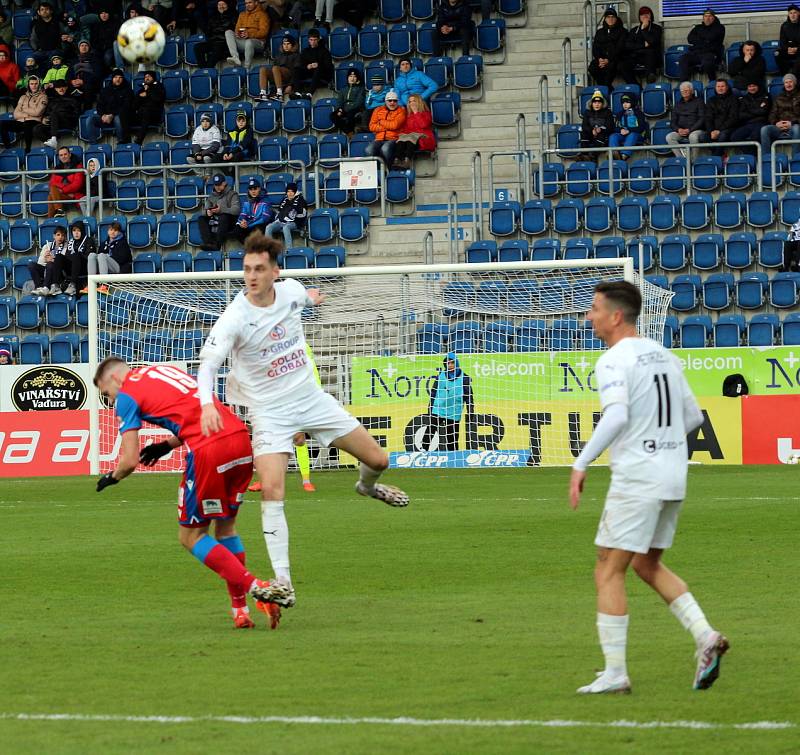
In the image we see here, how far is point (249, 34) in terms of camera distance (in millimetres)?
32344

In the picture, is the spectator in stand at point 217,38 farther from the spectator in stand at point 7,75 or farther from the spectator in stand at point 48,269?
the spectator in stand at point 48,269

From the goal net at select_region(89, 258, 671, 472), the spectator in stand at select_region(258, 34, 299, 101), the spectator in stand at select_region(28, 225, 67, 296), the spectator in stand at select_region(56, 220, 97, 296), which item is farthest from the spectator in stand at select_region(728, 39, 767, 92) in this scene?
A: the spectator in stand at select_region(28, 225, 67, 296)

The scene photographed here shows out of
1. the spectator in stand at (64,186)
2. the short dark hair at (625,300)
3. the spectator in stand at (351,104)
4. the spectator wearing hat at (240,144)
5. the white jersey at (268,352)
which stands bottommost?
the white jersey at (268,352)

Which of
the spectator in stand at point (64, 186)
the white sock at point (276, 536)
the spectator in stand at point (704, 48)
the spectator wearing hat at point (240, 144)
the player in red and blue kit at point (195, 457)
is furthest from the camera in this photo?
the spectator in stand at point (64, 186)

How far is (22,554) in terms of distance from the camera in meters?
13.0

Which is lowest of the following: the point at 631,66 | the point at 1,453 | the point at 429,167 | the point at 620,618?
the point at 1,453

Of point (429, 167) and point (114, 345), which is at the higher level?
point (429, 167)

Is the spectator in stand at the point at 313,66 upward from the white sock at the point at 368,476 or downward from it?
upward

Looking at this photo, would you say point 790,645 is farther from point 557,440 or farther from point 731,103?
point 731,103

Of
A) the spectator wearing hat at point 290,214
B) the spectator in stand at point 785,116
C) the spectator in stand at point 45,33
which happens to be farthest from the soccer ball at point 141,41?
the spectator in stand at point 785,116

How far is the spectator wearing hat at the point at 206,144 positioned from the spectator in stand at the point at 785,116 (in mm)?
10457

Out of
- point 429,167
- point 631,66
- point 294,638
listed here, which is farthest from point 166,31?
point 294,638

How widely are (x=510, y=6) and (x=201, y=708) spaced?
26.9 meters

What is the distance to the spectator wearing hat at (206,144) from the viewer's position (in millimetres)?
29797
